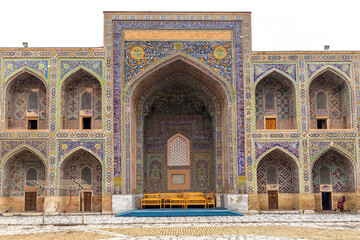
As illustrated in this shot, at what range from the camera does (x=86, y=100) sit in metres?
18.3

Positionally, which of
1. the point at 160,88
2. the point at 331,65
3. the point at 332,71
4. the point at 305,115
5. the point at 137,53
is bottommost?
the point at 305,115

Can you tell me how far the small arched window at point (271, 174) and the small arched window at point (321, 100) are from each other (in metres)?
3.30

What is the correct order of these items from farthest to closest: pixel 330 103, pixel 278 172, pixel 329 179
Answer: pixel 330 103, pixel 278 172, pixel 329 179

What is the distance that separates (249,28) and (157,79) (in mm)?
4499

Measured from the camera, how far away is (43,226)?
44.3ft

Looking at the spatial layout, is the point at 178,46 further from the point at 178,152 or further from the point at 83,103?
the point at 178,152

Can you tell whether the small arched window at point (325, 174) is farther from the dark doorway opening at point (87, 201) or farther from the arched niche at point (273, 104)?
the dark doorway opening at point (87, 201)

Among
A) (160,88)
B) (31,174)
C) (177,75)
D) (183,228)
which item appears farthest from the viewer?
(160,88)

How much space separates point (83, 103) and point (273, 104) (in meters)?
8.25

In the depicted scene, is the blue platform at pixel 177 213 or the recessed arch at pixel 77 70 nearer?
the blue platform at pixel 177 213

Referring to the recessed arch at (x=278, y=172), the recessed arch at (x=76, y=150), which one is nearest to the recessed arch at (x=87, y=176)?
the recessed arch at (x=76, y=150)

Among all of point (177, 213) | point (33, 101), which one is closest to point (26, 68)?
point (33, 101)

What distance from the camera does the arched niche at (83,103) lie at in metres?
18.1

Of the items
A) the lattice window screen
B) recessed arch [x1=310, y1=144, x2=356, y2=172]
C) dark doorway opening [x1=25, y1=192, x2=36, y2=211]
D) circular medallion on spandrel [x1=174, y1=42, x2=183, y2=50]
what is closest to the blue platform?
recessed arch [x1=310, y1=144, x2=356, y2=172]
